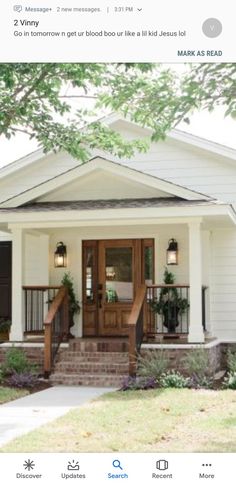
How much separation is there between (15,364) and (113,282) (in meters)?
1.99

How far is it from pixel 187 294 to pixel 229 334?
90cm

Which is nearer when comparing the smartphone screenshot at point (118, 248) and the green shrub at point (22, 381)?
the smartphone screenshot at point (118, 248)

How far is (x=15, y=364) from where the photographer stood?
301 inches

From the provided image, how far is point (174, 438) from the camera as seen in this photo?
3902mm

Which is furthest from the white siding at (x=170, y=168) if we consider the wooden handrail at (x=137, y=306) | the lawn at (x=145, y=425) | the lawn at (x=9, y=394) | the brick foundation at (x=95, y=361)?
the lawn at (x=145, y=425)

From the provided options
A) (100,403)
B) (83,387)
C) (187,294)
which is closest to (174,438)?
(100,403)

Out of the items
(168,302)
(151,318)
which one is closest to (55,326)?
(151,318)

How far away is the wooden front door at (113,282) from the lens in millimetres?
8977

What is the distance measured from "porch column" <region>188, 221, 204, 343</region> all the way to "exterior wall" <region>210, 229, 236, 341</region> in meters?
1.26
